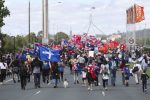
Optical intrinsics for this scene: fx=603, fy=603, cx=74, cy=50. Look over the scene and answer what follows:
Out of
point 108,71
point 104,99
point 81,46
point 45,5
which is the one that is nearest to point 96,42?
point 81,46

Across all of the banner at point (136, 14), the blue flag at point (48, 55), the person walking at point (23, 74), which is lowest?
the person walking at point (23, 74)

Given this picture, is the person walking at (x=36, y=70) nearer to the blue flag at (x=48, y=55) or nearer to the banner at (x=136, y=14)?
the blue flag at (x=48, y=55)

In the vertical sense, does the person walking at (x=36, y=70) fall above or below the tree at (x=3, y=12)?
below

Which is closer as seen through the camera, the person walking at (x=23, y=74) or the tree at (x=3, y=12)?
the person walking at (x=23, y=74)

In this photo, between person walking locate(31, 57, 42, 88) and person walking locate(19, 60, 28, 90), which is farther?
person walking locate(31, 57, 42, 88)

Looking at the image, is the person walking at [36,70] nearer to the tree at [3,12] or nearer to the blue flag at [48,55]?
the blue flag at [48,55]

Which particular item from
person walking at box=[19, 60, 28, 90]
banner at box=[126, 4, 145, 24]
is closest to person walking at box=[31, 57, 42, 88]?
person walking at box=[19, 60, 28, 90]

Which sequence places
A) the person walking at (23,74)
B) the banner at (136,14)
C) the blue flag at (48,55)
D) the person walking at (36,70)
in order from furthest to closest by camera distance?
the banner at (136,14) < the blue flag at (48,55) < the person walking at (36,70) < the person walking at (23,74)

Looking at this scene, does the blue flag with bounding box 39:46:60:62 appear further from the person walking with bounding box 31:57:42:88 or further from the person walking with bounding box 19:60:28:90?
the person walking with bounding box 19:60:28:90

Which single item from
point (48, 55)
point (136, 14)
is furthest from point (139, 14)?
point (48, 55)

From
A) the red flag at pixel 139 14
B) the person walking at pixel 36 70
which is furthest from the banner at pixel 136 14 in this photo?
the person walking at pixel 36 70

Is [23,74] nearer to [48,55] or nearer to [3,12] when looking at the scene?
[48,55]

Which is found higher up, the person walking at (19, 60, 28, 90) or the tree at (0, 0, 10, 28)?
the tree at (0, 0, 10, 28)

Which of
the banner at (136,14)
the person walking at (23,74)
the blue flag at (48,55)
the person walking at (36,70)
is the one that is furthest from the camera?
the banner at (136,14)
